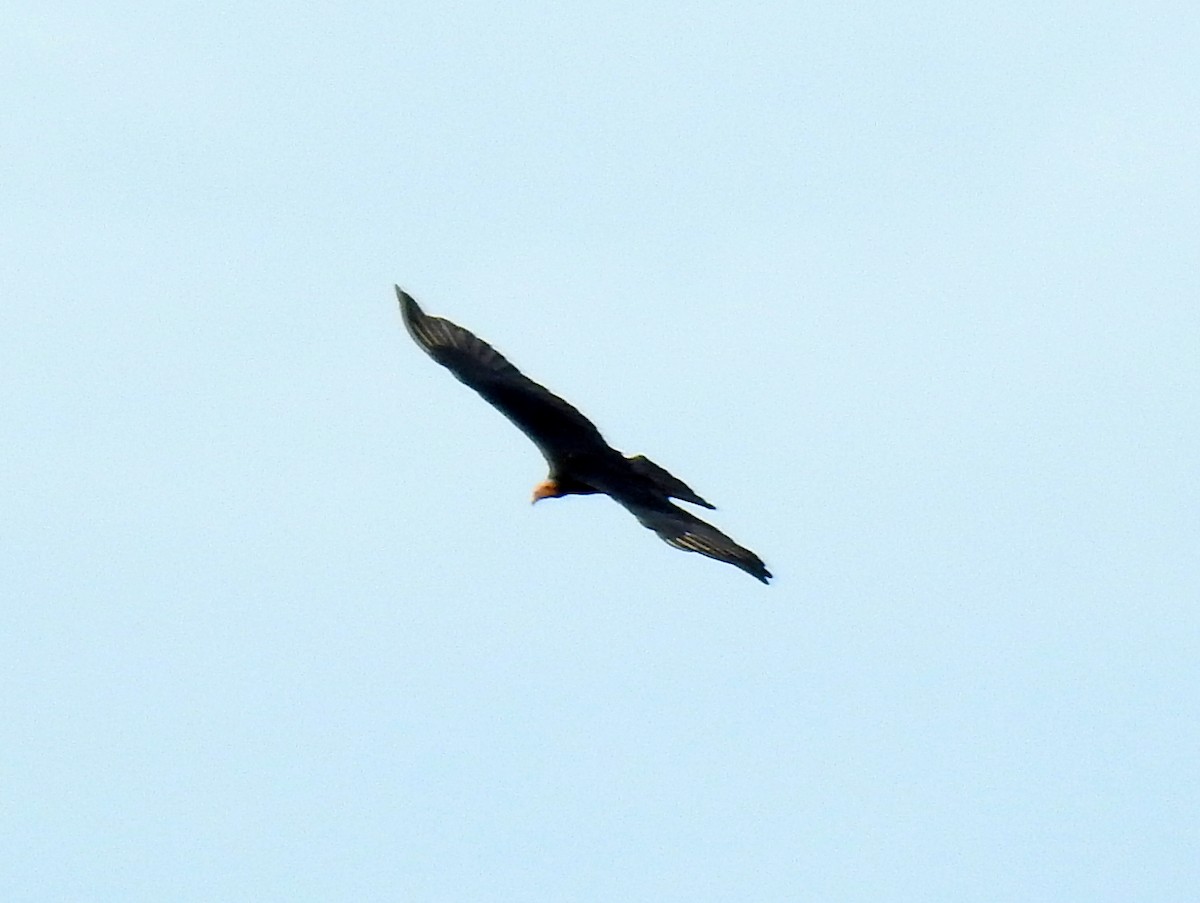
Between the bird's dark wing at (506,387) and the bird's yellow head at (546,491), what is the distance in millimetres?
478

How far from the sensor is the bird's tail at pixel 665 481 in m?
28.7

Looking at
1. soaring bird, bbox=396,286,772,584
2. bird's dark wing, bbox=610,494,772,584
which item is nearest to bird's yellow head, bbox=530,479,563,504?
soaring bird, bbox=396,286,772,584

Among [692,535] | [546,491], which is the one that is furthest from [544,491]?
[692,535]

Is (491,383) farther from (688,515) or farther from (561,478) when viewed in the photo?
(688,515)

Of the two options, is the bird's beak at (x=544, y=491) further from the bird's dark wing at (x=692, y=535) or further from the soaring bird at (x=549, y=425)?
the bird's dark wing at (x=692, y=535)

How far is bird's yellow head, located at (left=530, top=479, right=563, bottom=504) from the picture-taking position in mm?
30562

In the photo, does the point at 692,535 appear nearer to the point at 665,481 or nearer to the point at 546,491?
the point at 665,481

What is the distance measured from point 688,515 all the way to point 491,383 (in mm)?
3936

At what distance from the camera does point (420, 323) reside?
30625mm

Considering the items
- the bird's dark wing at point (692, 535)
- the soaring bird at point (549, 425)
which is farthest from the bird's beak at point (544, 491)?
the bird's dark wing at point (692, 535)

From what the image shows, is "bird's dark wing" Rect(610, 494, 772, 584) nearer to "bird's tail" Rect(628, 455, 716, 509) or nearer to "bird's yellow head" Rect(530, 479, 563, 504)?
"bird's tail" Rect(628, 455, 716, 509)

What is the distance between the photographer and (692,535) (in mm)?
26906

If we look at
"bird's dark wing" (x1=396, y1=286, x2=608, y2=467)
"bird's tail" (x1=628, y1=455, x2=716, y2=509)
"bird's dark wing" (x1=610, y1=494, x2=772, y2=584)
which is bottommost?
"bird's dark wing" (x1=610, y1=494, x2=772, y2=584)

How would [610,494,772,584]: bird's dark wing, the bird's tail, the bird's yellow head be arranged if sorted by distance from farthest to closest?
the bird's yellow head < the bird's tail < [610,494,772,584]: bird's dark wing
